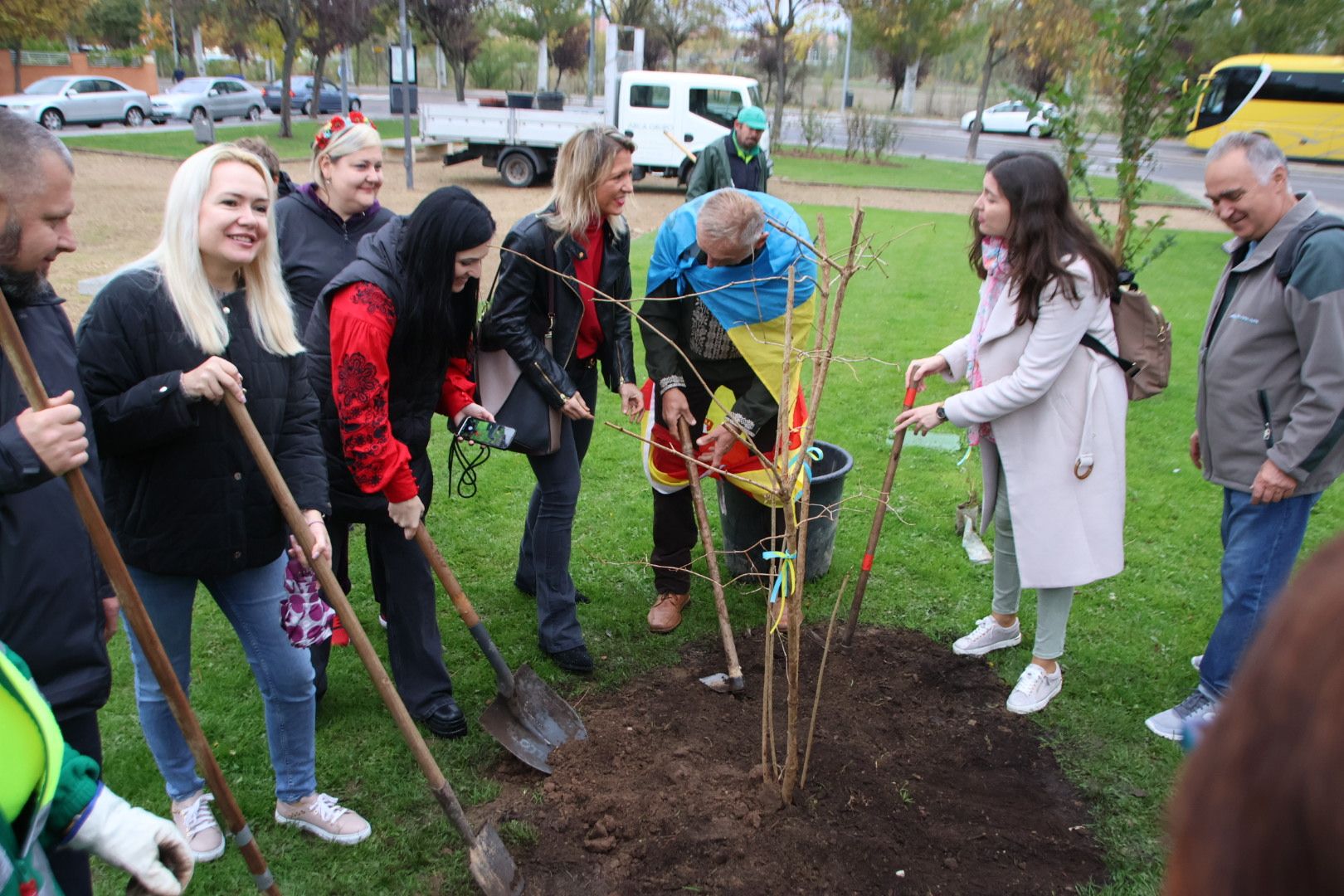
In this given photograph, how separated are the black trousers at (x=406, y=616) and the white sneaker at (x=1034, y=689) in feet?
7.01

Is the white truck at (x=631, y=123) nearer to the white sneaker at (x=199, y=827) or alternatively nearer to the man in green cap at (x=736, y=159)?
the man in green cap at (x=736, y=159)

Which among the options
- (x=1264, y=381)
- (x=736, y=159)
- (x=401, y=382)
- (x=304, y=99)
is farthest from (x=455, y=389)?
(x=304, y=99)

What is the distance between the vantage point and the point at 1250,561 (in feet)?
11.0

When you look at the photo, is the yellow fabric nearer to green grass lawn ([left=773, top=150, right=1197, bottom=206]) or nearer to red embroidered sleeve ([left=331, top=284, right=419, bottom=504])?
red embroidered sleeve ([left=331, top=284, right=419, bottom=504])

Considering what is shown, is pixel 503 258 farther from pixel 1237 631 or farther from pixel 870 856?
pixel 1237 631

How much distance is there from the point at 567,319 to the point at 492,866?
196cm

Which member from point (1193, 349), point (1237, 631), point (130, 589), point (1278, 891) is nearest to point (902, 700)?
point (1237, 631)

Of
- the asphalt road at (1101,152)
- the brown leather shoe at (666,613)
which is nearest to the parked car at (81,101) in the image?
the asphalt road at (1101,152)

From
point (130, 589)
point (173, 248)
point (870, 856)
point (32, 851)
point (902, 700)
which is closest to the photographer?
point (32, 851)

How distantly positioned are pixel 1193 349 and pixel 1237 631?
6250 millimetres

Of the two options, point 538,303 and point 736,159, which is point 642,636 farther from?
point 736,159

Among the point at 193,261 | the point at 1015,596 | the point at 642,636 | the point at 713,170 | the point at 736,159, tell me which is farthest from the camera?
the point at 736,159

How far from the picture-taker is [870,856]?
2.87m

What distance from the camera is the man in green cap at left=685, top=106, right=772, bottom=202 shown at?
10586mm
